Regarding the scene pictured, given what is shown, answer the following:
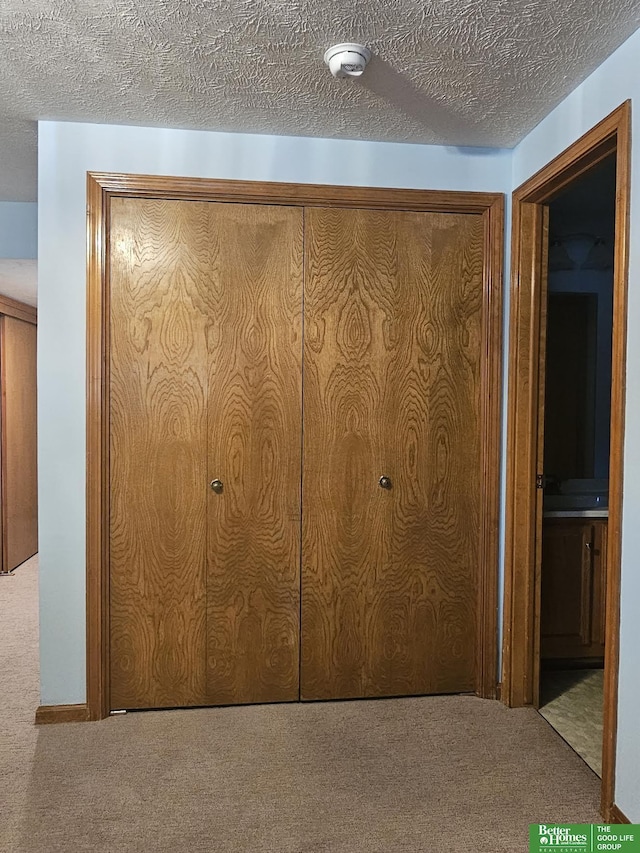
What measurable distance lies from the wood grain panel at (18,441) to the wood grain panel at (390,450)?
3.02 metres

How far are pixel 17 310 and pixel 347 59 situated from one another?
3.77 m

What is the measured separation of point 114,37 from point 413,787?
8.35 ft

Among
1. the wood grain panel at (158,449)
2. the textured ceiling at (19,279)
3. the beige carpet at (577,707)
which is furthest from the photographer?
the textured ceiling at (19,279)

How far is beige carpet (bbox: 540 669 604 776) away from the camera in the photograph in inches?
96.8

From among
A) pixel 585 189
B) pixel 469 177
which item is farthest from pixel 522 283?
pixel 585 189

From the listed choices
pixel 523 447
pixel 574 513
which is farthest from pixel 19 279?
pixel 574 513

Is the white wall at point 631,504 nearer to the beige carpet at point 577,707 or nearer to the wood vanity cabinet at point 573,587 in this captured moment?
the beige carpet at point 577,707

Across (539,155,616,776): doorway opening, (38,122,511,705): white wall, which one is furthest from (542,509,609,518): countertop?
(38,122,511,705): white wall

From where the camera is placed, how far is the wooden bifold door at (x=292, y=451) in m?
2.62

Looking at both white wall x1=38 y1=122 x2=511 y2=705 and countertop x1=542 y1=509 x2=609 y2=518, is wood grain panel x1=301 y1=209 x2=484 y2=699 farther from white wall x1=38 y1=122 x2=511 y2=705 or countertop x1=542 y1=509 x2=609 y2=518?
countertop x1=542 y1=509 x2=609 y2=518

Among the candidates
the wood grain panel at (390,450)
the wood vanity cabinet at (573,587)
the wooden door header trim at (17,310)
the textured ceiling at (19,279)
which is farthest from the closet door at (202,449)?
the wooden door header trim at (17,310)

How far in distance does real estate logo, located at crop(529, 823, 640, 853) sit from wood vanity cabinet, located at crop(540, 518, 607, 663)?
121cm

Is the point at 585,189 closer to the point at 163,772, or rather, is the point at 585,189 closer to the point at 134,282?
the point at 134,282

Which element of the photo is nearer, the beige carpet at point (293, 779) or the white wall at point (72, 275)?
the beige carpet at point (293, 779)
